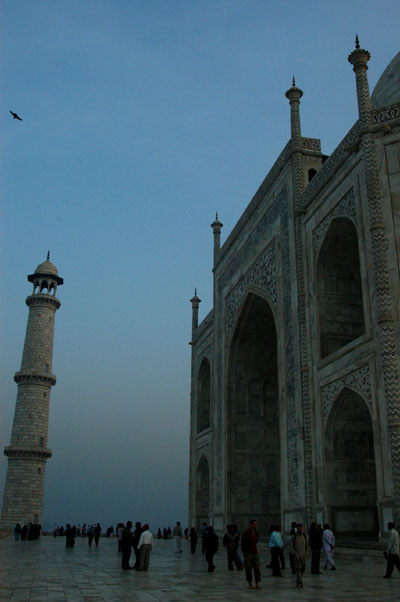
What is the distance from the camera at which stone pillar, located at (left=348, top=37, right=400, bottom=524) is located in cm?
1099

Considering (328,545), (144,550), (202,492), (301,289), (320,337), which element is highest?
(301,289)

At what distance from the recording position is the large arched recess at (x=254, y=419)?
21.4 m

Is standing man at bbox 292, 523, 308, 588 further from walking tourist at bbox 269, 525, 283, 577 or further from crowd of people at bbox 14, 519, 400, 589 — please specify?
walking tourist at bbox 269, 525, 283, 577

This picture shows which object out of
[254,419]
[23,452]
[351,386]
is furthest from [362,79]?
[23,452]

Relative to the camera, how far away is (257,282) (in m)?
20.1

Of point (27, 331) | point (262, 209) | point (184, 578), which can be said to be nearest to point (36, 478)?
point (27, 331)

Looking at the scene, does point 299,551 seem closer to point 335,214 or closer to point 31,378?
point 335,214

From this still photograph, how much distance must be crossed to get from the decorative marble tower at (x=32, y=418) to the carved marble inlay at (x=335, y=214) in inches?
914

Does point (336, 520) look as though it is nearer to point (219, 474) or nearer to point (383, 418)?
point (383, 418)

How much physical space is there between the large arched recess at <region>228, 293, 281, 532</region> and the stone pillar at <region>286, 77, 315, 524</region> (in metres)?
4.62

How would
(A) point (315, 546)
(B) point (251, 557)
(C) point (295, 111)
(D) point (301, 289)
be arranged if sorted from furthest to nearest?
(C) point (295, 111)
(D) point (301, 289)
(A) point (315, 546)
(B) point (251, 557)

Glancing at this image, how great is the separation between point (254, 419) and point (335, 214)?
34.3 feet

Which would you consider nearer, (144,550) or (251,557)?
(251,557)

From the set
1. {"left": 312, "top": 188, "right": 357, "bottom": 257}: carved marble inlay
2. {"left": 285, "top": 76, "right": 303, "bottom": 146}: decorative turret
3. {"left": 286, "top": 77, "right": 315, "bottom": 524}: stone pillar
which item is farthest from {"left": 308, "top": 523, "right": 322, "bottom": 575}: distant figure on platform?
{"left": 285, "top": 76, "right": 303, "bottom": 146}: decorative turret
